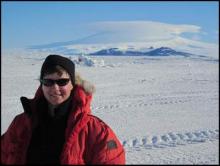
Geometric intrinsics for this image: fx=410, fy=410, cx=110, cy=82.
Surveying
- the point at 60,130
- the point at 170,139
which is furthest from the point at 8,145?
the point at 170,139

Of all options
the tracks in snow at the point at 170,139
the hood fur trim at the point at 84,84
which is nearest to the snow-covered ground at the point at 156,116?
the tracks in snow at the point at 170,139

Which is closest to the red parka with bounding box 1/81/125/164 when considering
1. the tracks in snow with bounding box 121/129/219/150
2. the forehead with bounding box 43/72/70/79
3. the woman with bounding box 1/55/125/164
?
the woman with bounding box 1/55/125/164

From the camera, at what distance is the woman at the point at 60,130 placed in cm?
189

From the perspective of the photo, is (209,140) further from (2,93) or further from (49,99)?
(2,93)

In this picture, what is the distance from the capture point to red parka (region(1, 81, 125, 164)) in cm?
188

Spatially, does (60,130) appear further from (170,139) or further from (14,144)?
(170,139)

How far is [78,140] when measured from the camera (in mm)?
1884

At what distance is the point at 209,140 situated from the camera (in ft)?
21.0

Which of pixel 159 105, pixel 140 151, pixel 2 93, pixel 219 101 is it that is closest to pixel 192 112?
pixel 159 105

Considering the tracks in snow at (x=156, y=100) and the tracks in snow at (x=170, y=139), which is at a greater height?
the tracks in snow at (x=156, y=100)

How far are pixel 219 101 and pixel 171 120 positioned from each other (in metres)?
3.47

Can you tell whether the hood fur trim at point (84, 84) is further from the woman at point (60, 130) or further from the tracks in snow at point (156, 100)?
the tracks in snow at point (156, 100)

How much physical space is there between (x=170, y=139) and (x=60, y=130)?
463cm

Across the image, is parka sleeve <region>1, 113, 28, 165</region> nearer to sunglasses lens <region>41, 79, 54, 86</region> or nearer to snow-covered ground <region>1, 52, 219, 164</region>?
sunglasses lens <region>41, 79, 54, 86</region>
